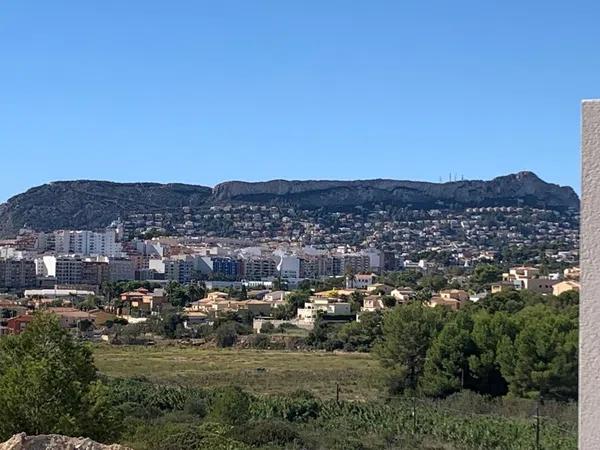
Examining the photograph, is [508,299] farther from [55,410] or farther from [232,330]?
[55,410]

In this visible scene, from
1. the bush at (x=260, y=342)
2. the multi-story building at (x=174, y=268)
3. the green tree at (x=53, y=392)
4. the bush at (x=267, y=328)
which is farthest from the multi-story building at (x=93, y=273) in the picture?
the green tree at (x=53, y=392)

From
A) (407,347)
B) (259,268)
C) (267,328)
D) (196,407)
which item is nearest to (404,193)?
(259,268)

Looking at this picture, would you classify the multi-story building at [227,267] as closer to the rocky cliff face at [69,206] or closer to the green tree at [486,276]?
the rocky cliff face at [69,206]

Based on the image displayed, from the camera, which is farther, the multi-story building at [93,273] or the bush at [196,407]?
the multi-story building at [93,273]

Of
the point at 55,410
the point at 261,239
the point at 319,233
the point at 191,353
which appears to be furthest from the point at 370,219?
the point at 55,410

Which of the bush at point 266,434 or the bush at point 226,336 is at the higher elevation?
the bush at point 266,434
